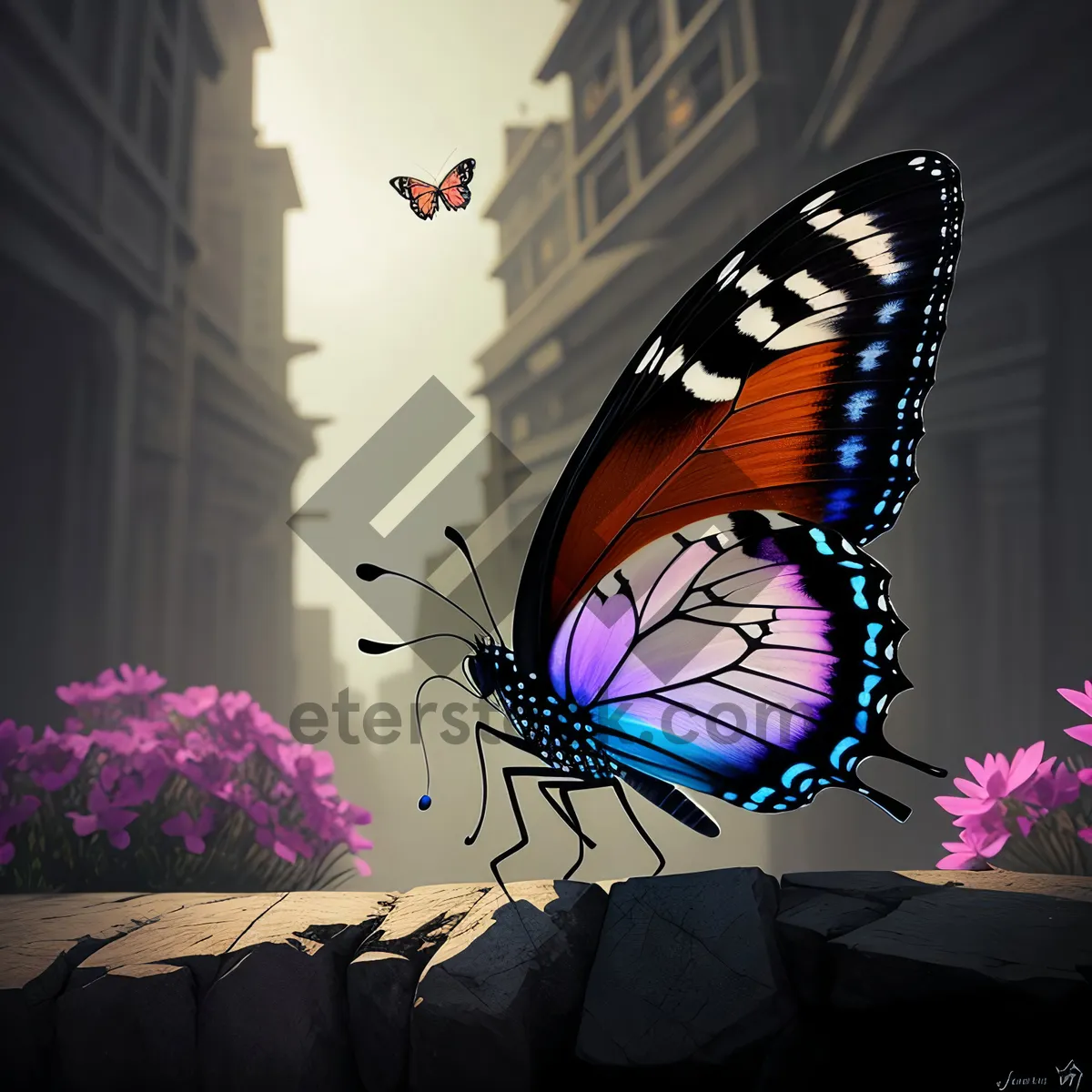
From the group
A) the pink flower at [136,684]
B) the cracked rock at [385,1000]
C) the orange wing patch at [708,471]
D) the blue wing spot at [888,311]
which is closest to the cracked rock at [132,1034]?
the cracked rock at [385,1000]

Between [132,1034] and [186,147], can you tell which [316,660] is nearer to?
[186,147]

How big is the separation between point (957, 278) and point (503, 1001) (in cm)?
423

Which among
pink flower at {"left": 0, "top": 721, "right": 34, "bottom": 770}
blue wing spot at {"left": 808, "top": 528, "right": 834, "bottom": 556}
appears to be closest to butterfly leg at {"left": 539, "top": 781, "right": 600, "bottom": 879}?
blue wing spot at {"left": 808, "top": 528, "right": 834, "bottom": 556}

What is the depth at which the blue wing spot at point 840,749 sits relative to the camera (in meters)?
1.72

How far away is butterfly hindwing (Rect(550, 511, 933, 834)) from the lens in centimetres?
171

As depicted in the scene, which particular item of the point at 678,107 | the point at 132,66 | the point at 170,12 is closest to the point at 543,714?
the point at 678,107

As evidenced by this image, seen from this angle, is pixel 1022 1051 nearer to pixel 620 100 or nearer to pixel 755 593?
pixel 755 593

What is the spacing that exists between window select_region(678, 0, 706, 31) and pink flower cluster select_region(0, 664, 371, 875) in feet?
16.5

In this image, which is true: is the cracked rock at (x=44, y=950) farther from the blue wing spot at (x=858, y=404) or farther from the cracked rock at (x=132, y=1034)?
the blue wing spot at (x=858, y=404)

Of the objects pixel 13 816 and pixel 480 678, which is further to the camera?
pixel 13 816

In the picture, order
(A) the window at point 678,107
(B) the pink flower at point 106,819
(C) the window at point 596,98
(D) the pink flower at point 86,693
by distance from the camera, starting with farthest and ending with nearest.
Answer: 1. (C) the window at point 596,98
2. (A) the window at point 678,107
3. (D) the pink flower at point 86,693
4. (B) the pink flower at point 106,819

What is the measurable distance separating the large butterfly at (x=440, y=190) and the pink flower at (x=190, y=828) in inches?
104

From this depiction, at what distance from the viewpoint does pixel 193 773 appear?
2512 millimetres

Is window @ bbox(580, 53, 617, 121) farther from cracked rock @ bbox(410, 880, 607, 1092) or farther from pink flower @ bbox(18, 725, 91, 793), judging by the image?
cracked rock @ bbox(410, 880, 607, 1092)
